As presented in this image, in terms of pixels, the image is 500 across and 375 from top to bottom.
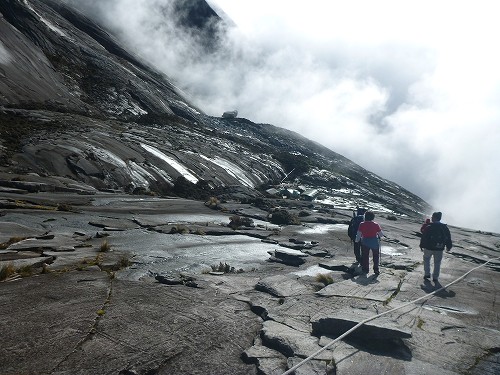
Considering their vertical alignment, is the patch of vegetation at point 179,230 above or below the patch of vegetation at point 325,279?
below

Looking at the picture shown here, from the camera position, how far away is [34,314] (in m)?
7.73

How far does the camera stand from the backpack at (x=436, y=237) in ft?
44.0

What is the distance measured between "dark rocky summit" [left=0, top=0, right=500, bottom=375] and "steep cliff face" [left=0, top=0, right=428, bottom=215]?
301mm

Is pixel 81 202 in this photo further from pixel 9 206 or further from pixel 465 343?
pixel 465 343

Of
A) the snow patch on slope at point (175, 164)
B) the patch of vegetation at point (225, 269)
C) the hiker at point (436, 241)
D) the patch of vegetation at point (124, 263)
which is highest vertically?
the snow patch on slope at point (175, 164)

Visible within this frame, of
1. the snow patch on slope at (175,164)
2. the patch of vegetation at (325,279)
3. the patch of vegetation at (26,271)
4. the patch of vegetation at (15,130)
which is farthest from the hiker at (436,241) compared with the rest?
the snow patch on slope at (175,164)

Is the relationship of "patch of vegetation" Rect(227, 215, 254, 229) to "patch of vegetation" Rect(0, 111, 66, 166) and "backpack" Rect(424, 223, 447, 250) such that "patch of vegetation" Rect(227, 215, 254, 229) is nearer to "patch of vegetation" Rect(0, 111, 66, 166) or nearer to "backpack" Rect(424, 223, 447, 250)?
"backpack" Rect(424, 223, 447, 250)

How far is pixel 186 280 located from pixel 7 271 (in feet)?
13.5

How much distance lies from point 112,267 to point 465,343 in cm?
873

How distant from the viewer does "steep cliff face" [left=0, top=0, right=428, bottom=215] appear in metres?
32.5

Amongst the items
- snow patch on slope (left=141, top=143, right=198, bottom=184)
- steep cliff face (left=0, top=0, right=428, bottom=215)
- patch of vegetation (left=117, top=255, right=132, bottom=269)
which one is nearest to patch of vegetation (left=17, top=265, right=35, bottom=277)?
patch of vegetation (left=117, top=255, right=132, bottom=269)

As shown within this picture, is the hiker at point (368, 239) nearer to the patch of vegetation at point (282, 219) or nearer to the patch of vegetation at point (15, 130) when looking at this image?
the patch of vegetation at point (282, 219)

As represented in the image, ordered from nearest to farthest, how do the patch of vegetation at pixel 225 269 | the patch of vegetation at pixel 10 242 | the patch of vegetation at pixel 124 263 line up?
the patch of vegetation at pixel 124 263 < the patch of vegetation at pixel 10 242 < the patch of vegetation at pixel 225 269

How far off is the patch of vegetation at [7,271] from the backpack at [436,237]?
11.8 metres
